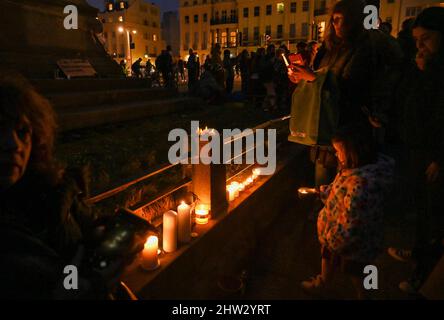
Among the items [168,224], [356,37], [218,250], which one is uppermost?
[356,37]

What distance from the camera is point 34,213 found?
1.60m

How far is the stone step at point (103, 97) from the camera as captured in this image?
7525 millimetres

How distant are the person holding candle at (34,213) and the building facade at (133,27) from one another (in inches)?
3344

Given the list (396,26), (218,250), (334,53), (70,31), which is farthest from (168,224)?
(396,26)

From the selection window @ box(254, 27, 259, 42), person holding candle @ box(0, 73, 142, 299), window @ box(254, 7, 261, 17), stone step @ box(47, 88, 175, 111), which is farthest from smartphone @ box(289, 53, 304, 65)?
window @ box(254, 7, 261, 17)

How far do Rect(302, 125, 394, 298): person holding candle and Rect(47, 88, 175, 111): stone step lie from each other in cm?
640

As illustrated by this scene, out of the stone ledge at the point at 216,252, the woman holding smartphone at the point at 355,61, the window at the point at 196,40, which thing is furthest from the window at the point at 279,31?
the woman holding smartphone at the point at 355,61

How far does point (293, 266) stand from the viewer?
12.8 ft

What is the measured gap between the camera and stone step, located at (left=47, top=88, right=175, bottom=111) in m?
7.53

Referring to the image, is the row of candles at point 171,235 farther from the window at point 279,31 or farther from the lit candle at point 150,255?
the window at point 279,31

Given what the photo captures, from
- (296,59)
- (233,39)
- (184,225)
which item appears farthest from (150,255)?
(233,39)
